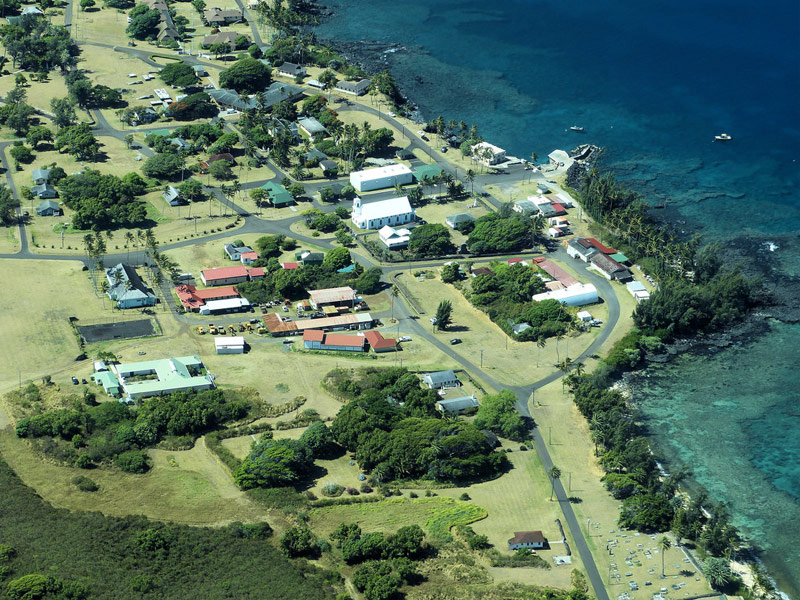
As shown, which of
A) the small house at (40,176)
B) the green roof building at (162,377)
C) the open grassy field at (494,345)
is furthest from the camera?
the small house at (40,176)

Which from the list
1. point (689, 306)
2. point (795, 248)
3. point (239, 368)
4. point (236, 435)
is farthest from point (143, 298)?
point (795, 248)

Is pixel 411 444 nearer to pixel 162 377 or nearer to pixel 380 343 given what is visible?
pixel 380 343

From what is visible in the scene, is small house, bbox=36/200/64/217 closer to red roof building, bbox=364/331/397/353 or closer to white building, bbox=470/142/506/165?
red roof building, bbox=364/331/397/353

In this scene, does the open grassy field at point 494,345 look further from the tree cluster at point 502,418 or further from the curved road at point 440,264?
the tree cluster at point 502,418

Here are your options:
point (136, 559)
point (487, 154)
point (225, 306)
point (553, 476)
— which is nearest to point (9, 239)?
point (225, 306)

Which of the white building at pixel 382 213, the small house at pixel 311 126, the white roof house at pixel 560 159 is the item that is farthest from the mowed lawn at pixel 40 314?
the white roof house at pixel 560 159

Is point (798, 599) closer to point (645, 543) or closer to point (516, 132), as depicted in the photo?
point (645, 543)
